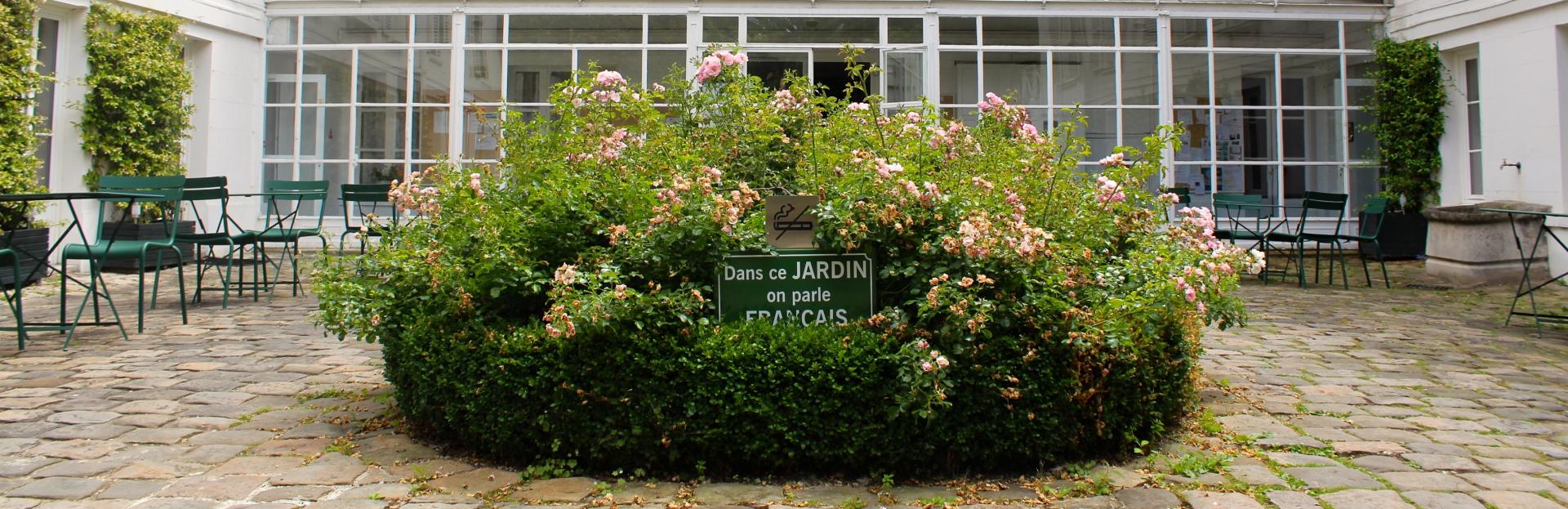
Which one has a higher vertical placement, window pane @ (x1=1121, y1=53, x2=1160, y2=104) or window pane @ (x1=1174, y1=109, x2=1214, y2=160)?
window pane @ (x1=1121, y1=53, x2=1160, y2=104)

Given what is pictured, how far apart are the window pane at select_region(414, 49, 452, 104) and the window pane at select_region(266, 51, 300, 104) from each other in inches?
63.6

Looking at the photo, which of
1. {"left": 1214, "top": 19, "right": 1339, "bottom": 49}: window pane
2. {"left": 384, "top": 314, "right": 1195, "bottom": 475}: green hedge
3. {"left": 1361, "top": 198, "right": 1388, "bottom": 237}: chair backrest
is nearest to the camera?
{"left": 384, "top": 314, "right": 1195, "bottom": 475}: green hedge

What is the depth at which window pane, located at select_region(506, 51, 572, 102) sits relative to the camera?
13.7 meters

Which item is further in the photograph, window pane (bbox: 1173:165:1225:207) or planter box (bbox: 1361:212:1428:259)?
window pane (bbox: 1173:165:1225:207)

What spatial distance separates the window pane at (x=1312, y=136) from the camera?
13633 millimetres

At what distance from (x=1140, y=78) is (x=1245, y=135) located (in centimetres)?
157

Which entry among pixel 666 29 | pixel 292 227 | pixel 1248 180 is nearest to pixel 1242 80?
pixel 1248 180

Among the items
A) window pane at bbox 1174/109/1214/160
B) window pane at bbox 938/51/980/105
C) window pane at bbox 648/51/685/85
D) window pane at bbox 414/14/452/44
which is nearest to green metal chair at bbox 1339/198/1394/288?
window pane at bbox 1174/109/1214/160

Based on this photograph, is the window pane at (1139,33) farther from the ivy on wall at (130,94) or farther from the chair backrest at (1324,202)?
the ivy on wall at (130,94)

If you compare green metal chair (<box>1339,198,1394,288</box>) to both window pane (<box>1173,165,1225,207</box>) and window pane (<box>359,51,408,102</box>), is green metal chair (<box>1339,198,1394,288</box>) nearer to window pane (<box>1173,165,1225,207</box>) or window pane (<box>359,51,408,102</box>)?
window pane (<box>1173,165,1225,207</box>)

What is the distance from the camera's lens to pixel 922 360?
352 cm

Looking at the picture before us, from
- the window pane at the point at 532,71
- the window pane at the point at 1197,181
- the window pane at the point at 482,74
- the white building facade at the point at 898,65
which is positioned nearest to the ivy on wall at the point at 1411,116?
the white building facade at the point at 898,65

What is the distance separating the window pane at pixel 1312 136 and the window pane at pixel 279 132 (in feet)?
43.1

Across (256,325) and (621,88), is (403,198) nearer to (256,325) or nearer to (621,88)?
(621,88)
